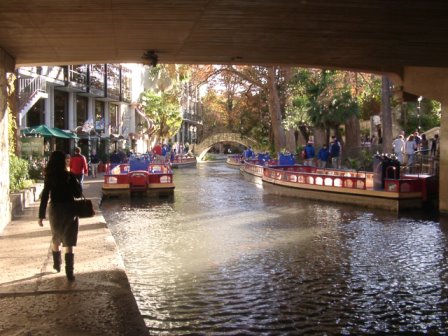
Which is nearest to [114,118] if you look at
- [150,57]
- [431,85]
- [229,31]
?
[431,85]

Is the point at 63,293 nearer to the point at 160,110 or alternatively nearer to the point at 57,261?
the point at 57,261

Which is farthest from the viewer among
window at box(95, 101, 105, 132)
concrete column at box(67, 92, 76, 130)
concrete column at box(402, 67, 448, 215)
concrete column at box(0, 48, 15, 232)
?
window at box(95, 101, 105, 132)

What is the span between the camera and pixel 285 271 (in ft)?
32.2

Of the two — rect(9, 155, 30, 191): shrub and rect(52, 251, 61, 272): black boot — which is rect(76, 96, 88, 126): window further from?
rect(52, 251, 61, 272): black boot

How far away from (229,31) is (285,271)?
4402 mm

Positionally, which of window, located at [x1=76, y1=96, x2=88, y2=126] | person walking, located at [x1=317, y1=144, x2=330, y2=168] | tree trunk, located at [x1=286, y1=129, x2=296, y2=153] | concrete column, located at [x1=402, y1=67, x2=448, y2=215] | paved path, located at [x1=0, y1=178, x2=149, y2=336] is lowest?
paved path, located at [x1=0, y1=178, x2=149, y2=336]

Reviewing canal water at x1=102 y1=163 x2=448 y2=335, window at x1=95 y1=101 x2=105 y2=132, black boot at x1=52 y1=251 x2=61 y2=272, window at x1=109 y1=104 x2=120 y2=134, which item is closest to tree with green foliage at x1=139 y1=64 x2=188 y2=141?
window at x1=109 y1=104 x2=120 y2=134

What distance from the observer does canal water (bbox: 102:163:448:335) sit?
7176 mm

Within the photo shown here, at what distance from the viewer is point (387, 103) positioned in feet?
87.7

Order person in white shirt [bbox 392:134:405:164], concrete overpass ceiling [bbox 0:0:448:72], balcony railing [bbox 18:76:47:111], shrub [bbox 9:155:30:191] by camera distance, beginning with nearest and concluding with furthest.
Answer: concrete overpass ceiling [bbox 0:0:448:72] → shrub [bbox 9:155:30:191] → person in white shirt [bbox 392:134:405:164] → balcony railing [bbox 18:76:47:111]

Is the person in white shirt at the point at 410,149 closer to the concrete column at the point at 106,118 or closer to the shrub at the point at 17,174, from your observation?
the shrub at the point at 17,174

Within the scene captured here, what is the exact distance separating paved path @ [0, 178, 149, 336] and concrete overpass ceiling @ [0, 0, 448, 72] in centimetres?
377

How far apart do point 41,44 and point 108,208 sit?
329 inches

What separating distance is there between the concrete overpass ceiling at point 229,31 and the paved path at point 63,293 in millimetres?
3774
